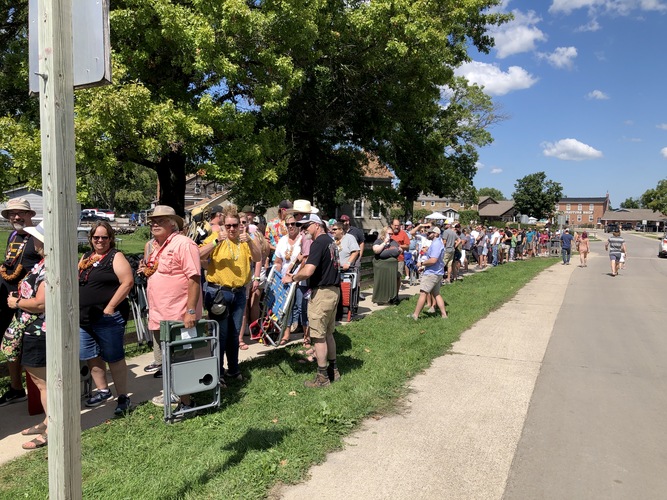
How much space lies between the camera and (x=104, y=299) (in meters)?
4.26

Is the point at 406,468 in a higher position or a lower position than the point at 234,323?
lower

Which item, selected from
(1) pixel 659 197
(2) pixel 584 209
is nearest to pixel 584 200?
(2) pixel 584 209

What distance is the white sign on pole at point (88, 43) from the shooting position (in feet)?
7.20

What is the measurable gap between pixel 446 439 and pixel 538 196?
271 feet

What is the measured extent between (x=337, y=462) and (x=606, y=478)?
1.96 meters

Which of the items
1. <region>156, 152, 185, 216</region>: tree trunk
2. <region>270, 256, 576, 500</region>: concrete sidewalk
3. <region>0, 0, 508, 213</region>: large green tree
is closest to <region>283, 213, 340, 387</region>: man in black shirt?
<region>270, 256, 576, 500</region>: concrete sidewalk

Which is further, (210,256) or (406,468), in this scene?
(210,256)

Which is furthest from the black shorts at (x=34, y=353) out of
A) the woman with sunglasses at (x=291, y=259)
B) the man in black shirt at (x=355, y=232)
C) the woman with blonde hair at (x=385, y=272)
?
the woman with blonde hair at (x=385, y=272)

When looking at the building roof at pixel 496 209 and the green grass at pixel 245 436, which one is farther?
the building roof at pixel 496 209

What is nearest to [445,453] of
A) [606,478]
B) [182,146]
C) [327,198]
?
[606,478]

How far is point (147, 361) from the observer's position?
609 centimetres

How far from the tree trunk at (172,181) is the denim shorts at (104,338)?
9779mm

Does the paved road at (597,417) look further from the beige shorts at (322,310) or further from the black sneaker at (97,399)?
the black sneaker at (97,399)

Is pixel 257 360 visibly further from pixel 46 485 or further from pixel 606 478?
pixel 606 478
